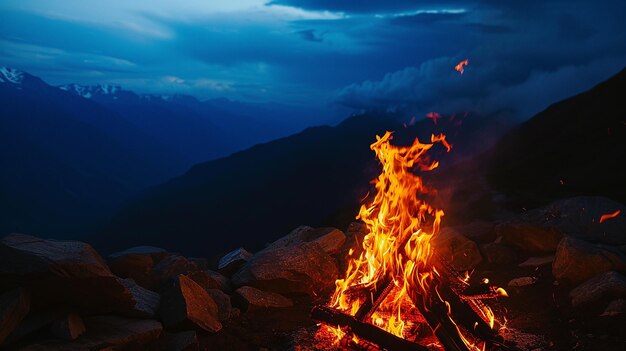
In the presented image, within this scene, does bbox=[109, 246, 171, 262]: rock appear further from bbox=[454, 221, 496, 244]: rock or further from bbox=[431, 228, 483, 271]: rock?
bbox=[454, 221, 496, 244]: rock

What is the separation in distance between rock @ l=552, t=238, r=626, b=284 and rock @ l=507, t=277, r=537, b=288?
1.61ft

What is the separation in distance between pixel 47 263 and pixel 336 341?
14.1 feet

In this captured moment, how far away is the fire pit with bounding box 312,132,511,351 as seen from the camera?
671 centimetres

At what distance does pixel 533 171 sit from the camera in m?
100

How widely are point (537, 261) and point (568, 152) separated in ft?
361

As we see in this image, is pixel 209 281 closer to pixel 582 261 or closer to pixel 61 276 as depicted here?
pixel 61 276

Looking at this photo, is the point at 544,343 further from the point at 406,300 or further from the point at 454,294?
the point at 406,300

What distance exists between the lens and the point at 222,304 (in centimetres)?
835

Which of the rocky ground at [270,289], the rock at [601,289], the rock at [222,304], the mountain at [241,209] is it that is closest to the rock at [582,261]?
the rocky ground at [270,289]

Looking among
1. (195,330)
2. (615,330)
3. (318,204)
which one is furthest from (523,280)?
(318,204)

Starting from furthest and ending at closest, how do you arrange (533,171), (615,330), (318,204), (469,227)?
(318,204)
(533,171)
(469,227)
(615,330)

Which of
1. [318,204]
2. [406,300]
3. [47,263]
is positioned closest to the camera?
[47,263]

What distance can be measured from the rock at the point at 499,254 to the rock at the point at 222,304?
656cm

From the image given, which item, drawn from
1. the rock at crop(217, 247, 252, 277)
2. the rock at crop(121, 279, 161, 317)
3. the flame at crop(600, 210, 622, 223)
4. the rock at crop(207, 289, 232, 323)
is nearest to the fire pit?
the rock at crop(207, 289, 232, 323)
